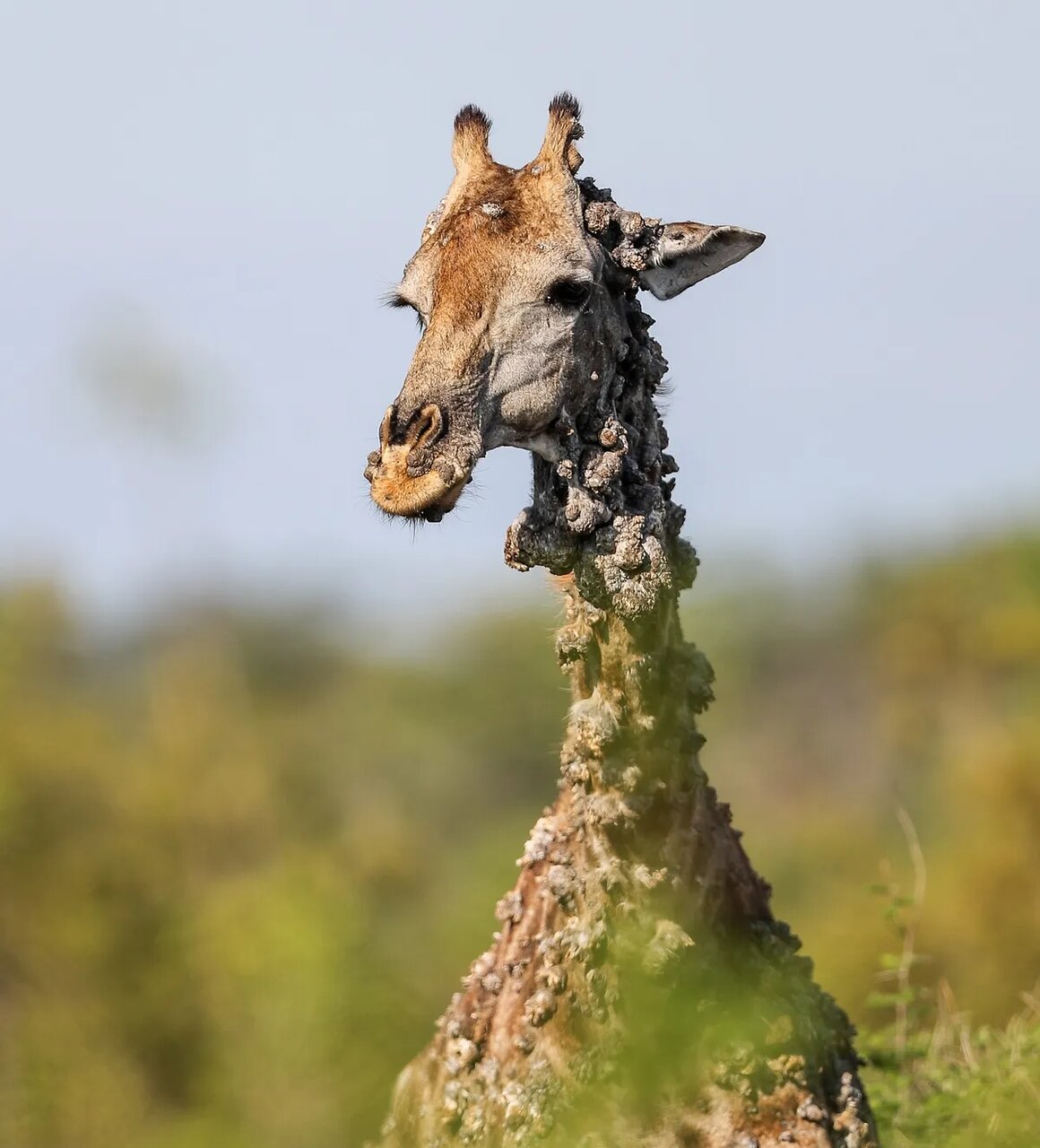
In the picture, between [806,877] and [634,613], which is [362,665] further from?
[634,613]

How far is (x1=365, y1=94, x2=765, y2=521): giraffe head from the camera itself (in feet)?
19.7

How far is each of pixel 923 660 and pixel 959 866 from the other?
15623 mm

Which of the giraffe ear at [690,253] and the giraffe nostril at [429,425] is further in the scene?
the giraffe ear at [690,253]

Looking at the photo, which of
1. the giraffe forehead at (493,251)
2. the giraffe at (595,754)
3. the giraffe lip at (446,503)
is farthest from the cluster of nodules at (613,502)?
the giraffe lip at (446,503)

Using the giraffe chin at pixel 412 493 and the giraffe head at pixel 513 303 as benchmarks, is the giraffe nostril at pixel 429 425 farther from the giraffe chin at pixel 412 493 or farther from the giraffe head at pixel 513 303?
the giraffe chin at pixel 412 493

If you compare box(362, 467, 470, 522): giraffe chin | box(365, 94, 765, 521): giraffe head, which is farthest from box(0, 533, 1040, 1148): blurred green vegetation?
box(365, 94, 765, 521): giraffe head

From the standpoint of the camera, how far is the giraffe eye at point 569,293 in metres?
6.35

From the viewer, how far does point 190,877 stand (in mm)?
4004

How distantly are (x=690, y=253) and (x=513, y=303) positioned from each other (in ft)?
2.56

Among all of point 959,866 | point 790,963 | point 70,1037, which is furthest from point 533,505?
point 959,866

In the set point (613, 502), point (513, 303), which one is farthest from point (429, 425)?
point (613, 502)

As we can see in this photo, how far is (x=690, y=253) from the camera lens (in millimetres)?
6699

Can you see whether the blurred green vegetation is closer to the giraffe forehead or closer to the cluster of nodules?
the cluster of nodules

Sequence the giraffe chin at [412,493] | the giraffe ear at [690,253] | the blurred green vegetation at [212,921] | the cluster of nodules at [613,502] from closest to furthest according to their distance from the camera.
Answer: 1. the blurred green vegetation at [212,921]
2. the giraffe chin at [412,493]
3. the cluster of nodules at [613,502]
4. the giraffe ear at [690,253]
